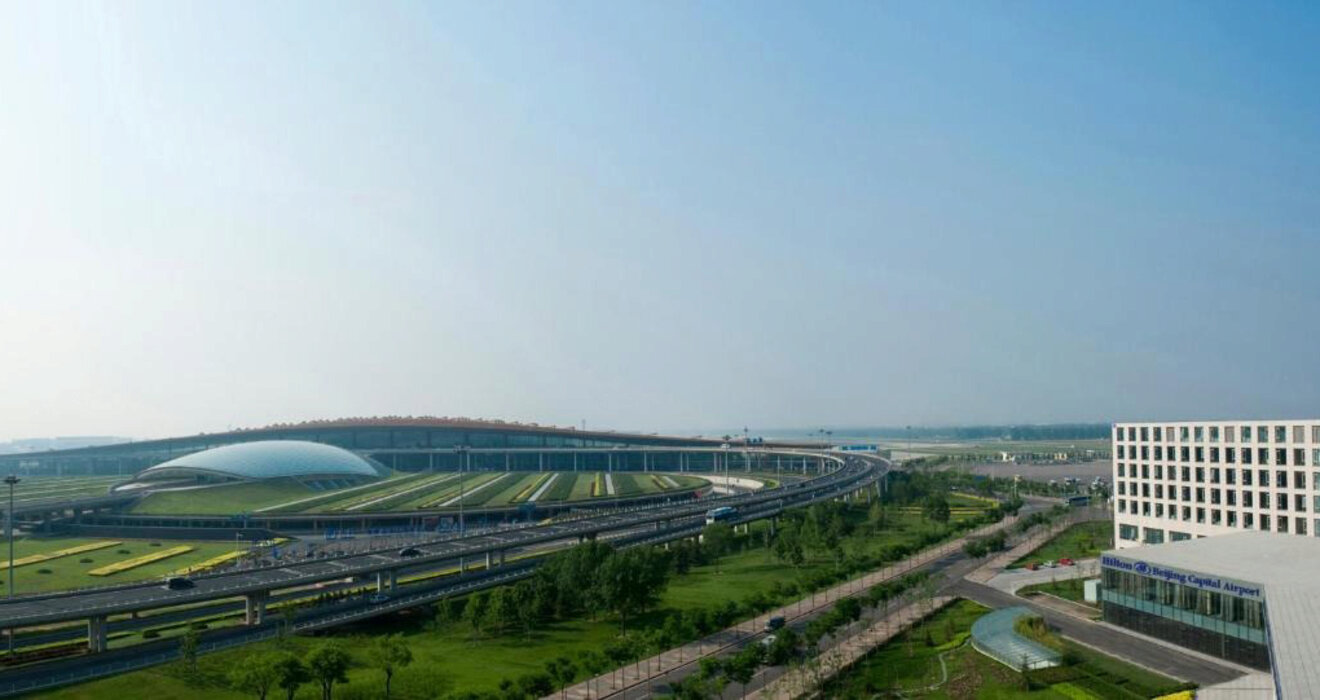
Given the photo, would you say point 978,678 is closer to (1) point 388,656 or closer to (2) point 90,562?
(1) point 388,656

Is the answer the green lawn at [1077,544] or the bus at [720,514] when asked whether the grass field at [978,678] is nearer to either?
the green lawn at [1077,544]

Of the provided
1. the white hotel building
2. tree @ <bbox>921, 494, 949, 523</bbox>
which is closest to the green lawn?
the white hotel building

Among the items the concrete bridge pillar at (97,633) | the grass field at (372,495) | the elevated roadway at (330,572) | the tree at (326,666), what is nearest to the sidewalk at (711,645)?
the tree at (326,666)

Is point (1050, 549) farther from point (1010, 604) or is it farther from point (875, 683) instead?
point (875, 683)

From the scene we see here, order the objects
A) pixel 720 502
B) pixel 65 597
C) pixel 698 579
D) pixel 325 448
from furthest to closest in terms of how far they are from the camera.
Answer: pixel 325 448 < pixel 720 502 < pixel 698 579 < pixel 65 597

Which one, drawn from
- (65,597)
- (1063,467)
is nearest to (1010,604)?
(65,597)

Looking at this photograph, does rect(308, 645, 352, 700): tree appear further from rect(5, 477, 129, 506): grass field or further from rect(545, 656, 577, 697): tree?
rect(5, 477, 129, 506): grass field

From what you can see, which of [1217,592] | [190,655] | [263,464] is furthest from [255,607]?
[263,464]
